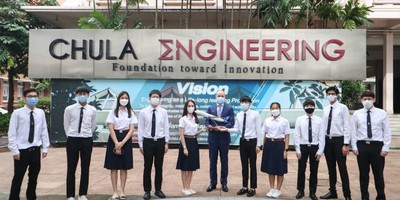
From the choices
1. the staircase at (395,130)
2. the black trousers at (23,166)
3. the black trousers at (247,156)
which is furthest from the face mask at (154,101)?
the staircase at (395,130)

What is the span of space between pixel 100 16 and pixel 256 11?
232 inches

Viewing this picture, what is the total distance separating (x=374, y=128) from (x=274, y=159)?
1.63 meters

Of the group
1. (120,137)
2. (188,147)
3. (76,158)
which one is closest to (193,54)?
(188,147)

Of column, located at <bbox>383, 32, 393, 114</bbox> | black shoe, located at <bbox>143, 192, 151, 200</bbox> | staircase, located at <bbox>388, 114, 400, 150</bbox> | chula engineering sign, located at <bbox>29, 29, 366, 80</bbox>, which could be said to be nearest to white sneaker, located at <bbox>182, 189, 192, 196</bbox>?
black shoe, located at <bbox>143, 192, 151, 200</bbox>

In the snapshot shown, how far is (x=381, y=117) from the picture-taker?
650cm

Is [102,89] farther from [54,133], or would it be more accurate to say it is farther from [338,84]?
[338,84]

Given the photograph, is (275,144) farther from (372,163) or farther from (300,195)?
(372,163)

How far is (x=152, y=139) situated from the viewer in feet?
22.1

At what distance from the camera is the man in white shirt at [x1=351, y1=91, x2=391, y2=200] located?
21.2ft

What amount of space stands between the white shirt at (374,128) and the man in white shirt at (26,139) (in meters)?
4.91

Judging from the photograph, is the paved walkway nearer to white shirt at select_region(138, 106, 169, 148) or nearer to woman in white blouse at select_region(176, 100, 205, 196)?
woman in white blouse at select_region(176, 100, 205, 196)

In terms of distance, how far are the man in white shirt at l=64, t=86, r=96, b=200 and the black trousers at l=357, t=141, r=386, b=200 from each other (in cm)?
430

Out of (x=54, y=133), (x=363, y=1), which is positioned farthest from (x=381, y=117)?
(x=363, y=1)

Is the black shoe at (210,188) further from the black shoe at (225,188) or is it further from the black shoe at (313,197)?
the black shoe at (313,197)
